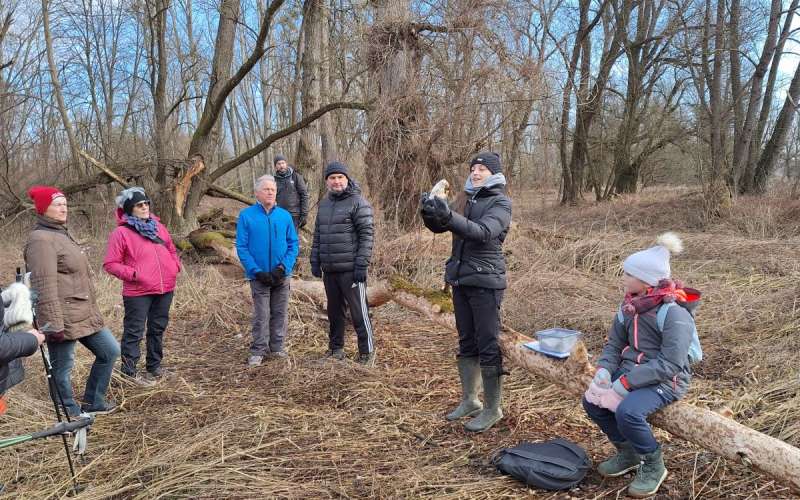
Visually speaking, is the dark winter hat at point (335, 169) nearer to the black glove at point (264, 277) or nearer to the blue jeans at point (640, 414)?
the black glove at point (264, 277)

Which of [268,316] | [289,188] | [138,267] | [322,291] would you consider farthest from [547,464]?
[289,188]

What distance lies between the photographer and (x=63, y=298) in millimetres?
3848

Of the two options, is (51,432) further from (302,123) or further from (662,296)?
(302,123)

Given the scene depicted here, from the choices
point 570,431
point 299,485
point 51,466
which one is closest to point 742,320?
point 570,431

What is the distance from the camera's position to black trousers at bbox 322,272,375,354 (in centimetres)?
523

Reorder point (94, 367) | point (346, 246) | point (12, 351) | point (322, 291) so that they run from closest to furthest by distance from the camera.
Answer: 1. point (12, 351)
2. point (94, 367)
3. point (346, 246)
4. point (322, 291)

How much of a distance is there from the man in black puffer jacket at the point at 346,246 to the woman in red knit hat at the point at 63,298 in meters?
1.89

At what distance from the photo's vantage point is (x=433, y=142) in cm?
924

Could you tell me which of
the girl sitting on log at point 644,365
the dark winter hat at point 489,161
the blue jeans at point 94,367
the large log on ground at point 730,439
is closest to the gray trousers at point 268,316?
the blue jeans at point 94,367

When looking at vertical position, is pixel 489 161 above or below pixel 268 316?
above

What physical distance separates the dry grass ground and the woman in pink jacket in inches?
17.7

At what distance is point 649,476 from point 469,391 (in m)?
1.39

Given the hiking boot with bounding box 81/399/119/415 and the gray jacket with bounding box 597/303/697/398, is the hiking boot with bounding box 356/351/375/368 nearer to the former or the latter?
the hiking boot with bounding box 81/399/119/415

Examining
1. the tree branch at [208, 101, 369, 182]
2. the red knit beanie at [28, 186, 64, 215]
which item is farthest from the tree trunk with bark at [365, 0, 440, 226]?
the red knit beanie at [28, 186, 64, 215]
